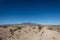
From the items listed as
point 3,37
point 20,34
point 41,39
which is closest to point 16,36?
point 20,34

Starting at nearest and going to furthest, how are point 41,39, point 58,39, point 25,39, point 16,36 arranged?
point 58,39 → point 41,39 → point 25,39 → point 16,36

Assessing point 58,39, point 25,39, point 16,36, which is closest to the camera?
point 58,39

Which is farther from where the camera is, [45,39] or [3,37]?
[3,37]

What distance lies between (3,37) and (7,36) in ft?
2.00

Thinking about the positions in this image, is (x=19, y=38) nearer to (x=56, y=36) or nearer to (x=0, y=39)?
(x=0, y=39)

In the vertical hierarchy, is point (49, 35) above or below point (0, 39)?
above

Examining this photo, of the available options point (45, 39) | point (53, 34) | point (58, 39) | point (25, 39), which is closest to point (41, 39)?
point (45, 39)

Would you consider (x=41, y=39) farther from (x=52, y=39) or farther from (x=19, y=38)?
(x=19, y=38)

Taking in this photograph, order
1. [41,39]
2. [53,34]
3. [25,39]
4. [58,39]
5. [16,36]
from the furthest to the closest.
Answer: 1. [16,36]
2. [25,39]
3. [41,39]
4. [53,34]
5. [58,39]

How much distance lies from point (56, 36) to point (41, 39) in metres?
1.66

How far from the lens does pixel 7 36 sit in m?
17.2

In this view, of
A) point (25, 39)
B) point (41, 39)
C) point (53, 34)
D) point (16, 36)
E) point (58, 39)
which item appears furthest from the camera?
point (16, 36)

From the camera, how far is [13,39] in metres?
16.1

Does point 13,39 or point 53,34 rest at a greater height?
point 53,34
